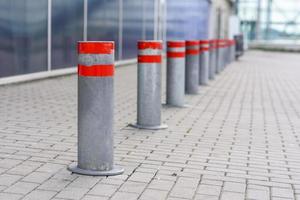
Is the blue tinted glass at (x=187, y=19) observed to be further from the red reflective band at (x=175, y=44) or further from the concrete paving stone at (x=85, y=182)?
the concrete paving stone at (x=85, y=182)

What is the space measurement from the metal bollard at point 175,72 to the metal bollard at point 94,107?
449 cm

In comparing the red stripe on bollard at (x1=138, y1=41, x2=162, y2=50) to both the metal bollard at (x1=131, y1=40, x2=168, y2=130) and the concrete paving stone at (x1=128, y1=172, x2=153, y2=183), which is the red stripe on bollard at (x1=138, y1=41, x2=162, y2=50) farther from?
the concrete paving stone at (x1=128, y1=172, x2=153, y2=183)

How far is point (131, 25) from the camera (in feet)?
74.7

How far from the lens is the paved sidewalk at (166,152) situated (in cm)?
512

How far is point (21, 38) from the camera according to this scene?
12.8 metres

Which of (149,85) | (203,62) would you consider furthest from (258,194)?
(203,62)

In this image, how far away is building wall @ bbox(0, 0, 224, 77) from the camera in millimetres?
12367

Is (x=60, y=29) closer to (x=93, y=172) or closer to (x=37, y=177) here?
(x=93, y=172)

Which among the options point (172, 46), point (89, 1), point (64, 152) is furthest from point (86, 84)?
point (89, 1)

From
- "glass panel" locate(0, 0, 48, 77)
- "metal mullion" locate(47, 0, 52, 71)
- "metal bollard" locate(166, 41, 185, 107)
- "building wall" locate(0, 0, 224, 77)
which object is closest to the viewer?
"metal bollard" locate(166, 41, 185, 107)

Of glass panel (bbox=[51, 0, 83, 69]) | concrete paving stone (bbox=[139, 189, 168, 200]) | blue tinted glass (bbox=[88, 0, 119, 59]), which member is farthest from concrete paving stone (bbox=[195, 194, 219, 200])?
Answer: blue tinted glass (bbox=[88, 0, 119, 59])

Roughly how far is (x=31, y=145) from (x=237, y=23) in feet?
114

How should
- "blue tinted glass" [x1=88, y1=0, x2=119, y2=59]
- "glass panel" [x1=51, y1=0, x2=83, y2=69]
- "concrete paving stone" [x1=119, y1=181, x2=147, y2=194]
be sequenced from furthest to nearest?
1. "blue tinted glass" [x1=88, y1=0, x2=119, y2=59]
2. "glass panel" [x1=51, y1=0, x2=83, y2=69]
3. "concrete paving stone" [x1=119, y1=181, x2=147, y2=194]

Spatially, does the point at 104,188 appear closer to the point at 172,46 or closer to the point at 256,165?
the point at 256,165
